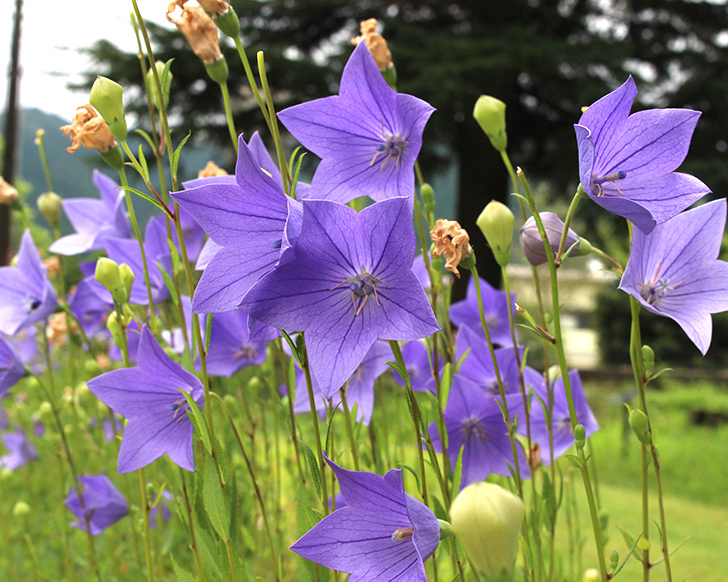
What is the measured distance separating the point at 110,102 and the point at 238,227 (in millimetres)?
210

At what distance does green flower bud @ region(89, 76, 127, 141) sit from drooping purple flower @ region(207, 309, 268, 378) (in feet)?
1.22

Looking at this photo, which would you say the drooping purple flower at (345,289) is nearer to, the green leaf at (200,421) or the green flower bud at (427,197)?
the green leaf at (200,421)

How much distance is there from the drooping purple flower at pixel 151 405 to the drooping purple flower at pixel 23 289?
356 mm

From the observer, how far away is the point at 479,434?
81 cm

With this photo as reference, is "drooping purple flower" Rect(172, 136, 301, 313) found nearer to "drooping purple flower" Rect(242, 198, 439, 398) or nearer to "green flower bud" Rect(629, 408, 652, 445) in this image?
"drooping purple flower" Rect(242, 198, 439, 398)

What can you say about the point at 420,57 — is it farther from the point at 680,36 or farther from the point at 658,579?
the point at 658,579

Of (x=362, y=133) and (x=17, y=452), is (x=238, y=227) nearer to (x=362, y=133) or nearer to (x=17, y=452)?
(x=362, y=133)

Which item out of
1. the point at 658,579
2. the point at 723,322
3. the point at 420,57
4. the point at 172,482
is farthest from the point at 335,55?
the point at 172,482

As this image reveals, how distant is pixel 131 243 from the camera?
90cm

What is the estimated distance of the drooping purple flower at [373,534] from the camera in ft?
1.52

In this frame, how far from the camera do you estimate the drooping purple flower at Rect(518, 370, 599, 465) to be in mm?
912

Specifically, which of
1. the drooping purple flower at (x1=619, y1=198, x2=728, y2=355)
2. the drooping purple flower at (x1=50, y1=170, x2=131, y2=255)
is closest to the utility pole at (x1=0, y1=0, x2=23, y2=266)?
the drooping purple flower at (x1=50, y1=170, x2=131, y2=255)

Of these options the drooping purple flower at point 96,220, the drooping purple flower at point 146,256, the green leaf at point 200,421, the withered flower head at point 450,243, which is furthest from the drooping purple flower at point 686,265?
the drooping purple flower at point 96,220

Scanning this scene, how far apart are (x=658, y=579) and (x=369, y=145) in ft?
6.18
